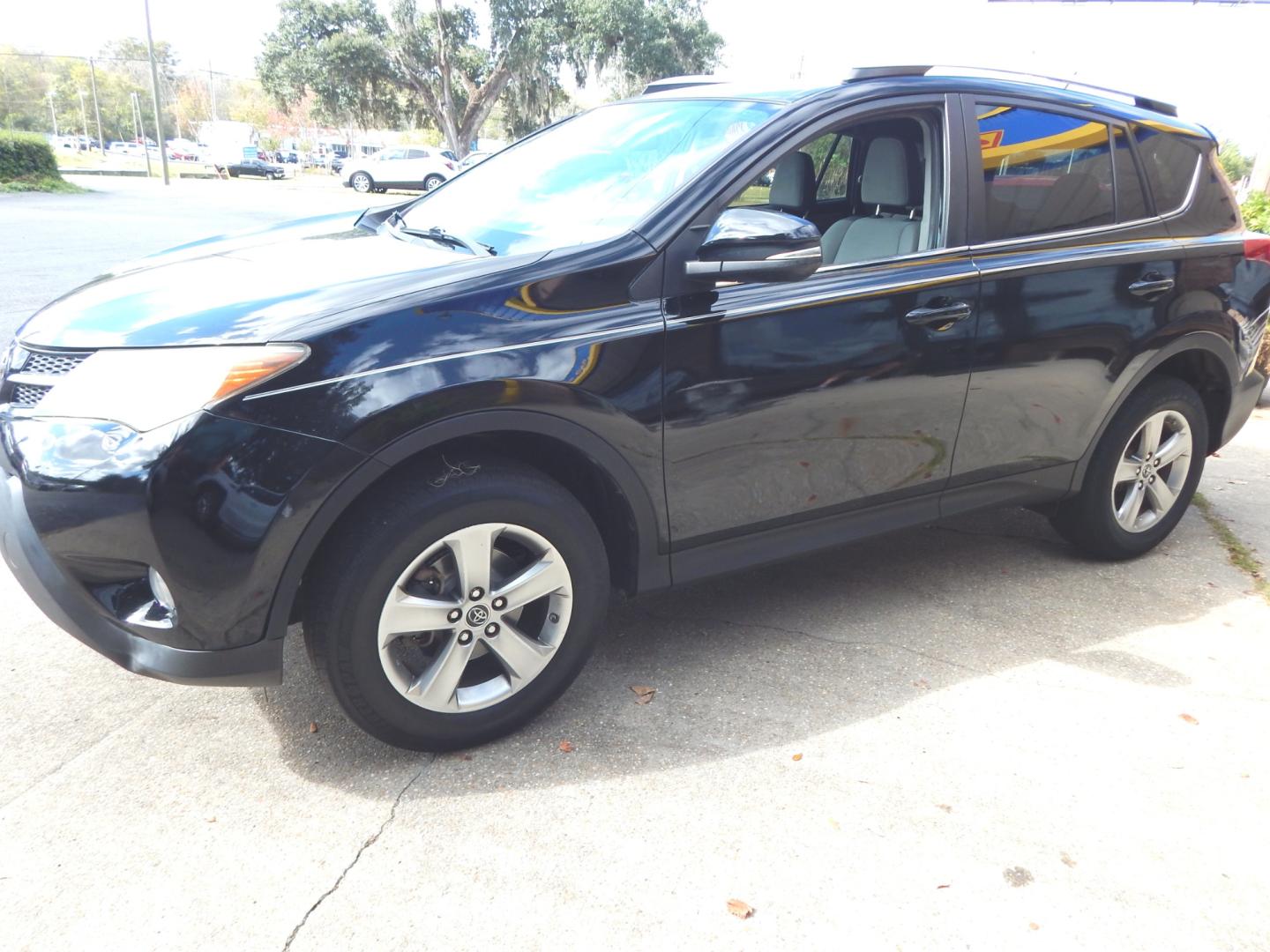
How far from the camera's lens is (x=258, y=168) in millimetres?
45688

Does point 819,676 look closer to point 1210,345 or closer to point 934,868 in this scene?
point 934,868

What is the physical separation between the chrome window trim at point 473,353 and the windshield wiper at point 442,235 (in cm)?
45

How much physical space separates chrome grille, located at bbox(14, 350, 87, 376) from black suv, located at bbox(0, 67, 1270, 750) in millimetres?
14

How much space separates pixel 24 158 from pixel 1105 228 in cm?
2818

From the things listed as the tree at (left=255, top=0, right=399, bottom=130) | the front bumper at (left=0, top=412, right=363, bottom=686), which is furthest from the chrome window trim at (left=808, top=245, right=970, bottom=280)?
the tree at (left=255, top=0, right=399, bottom=130)

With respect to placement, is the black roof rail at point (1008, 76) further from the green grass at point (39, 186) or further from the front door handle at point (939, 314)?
the green grass at point (39, 186)

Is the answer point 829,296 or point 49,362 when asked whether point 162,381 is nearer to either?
point 49,362

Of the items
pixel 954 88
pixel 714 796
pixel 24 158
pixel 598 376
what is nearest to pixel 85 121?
pixel 24 158

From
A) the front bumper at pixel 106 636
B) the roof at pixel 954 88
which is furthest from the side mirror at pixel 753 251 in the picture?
the front bumper at pixel 106 636

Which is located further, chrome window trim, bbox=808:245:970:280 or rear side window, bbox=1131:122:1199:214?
rear side window, bbox=1131:122:1199:214

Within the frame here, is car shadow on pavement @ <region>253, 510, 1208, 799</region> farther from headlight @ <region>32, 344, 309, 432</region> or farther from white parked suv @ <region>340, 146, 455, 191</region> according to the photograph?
white parked suv @ <region>340, 146, 455, 191</region>

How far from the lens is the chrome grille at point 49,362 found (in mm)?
2555

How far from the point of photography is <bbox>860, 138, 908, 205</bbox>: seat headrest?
3.56m

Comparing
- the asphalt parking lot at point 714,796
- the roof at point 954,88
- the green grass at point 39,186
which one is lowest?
the asphalt parking lot at point 714,796
